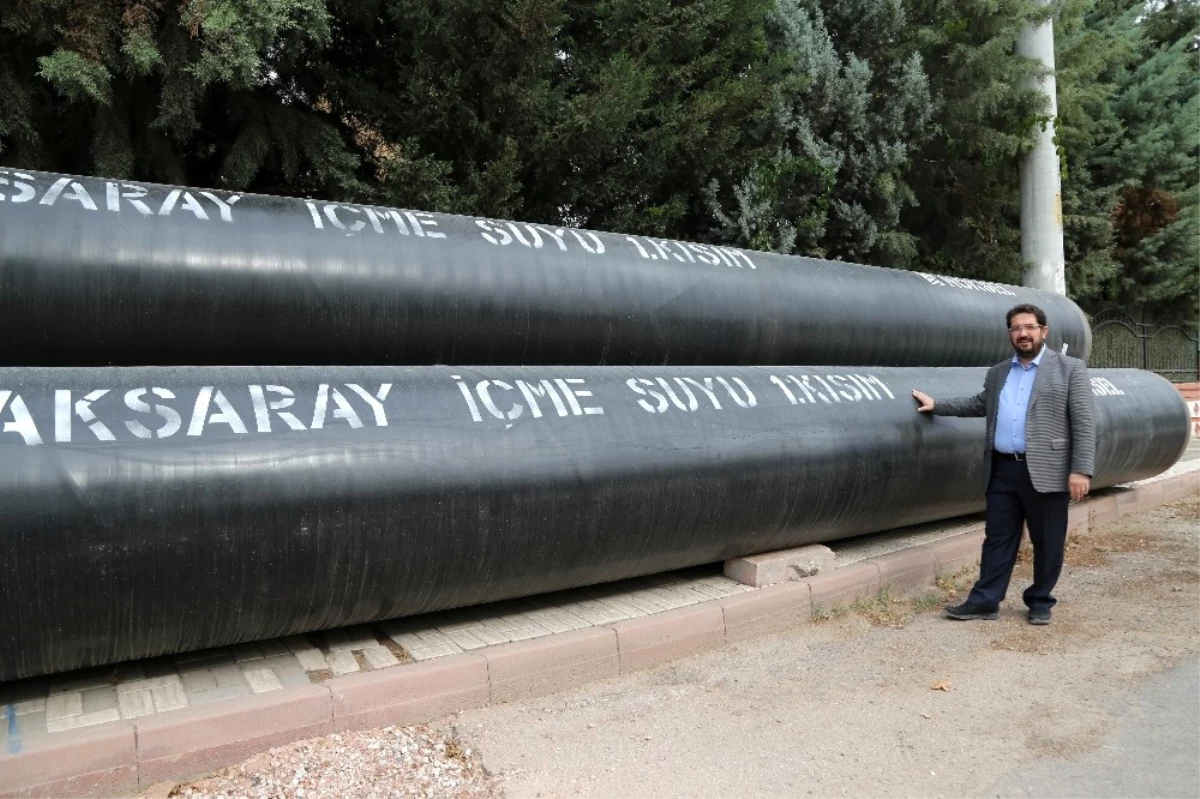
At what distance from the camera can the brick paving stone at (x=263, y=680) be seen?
9.68 feet

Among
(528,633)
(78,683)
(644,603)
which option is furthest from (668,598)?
(78,683)

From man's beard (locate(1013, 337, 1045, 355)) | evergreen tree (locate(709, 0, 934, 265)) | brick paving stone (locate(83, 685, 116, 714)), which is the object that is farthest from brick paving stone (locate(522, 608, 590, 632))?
evergreen tree (locate(709, 0, 934, 265))

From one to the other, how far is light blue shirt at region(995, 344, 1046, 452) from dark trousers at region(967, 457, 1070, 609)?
0.10m

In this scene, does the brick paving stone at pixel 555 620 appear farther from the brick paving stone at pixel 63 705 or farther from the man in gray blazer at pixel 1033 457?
the man in gray blazer at pixel 1033 457

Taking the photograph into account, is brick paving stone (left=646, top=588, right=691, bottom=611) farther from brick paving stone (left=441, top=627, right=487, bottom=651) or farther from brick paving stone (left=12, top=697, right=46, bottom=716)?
brick paving stone (left=12, top=697, right=46, bottom=716)

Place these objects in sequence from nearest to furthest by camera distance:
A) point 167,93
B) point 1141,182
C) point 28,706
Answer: point 28,706 → point 167,93 → point 1141,182

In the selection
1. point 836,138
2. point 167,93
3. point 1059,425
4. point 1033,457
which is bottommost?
point 1033,457

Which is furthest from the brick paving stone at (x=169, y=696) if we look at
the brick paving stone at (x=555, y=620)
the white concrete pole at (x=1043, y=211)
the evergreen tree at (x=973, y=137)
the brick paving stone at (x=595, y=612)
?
the white concrete pole at (x=1043, y=211)

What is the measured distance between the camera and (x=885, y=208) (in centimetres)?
1055

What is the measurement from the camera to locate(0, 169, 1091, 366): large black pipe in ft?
10.5

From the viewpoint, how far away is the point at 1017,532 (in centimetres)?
440

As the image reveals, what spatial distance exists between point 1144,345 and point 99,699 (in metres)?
17.7

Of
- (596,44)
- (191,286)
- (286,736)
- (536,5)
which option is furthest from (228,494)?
(596,44)

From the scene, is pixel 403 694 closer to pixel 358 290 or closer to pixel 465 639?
pixel 465 639
